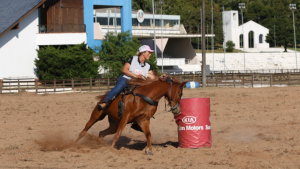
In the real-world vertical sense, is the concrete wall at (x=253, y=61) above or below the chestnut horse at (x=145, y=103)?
above

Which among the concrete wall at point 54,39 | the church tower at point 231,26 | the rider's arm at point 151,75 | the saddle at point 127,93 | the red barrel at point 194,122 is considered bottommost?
the red barrel at point 194,122

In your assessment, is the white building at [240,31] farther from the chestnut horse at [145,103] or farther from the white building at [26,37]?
the chestnut horse at [145,103]

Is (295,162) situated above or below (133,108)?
below

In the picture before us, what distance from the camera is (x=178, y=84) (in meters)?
8.64

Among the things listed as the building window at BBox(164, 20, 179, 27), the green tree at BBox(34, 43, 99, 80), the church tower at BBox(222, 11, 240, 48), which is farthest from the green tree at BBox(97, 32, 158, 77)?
the church tower at BBox(222, 11, 240, 48)

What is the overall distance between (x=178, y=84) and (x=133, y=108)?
1142 mm

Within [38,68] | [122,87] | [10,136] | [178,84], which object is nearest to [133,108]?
[122,87]

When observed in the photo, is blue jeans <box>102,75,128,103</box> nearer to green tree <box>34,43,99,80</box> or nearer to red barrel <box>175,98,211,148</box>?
red barrel <box>175,98,211,148</box>

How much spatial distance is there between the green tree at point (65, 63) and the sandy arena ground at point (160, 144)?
1906cm

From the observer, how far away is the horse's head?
8.36m

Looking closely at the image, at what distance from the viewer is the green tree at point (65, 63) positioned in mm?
35719

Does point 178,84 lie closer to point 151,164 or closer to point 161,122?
point 151,164

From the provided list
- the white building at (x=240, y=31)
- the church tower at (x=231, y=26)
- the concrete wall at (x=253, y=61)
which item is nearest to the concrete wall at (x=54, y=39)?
the concrete wall at (x=253, y=61)

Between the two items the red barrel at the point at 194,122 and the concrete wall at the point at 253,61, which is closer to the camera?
the red barrel at the point at 194,122
